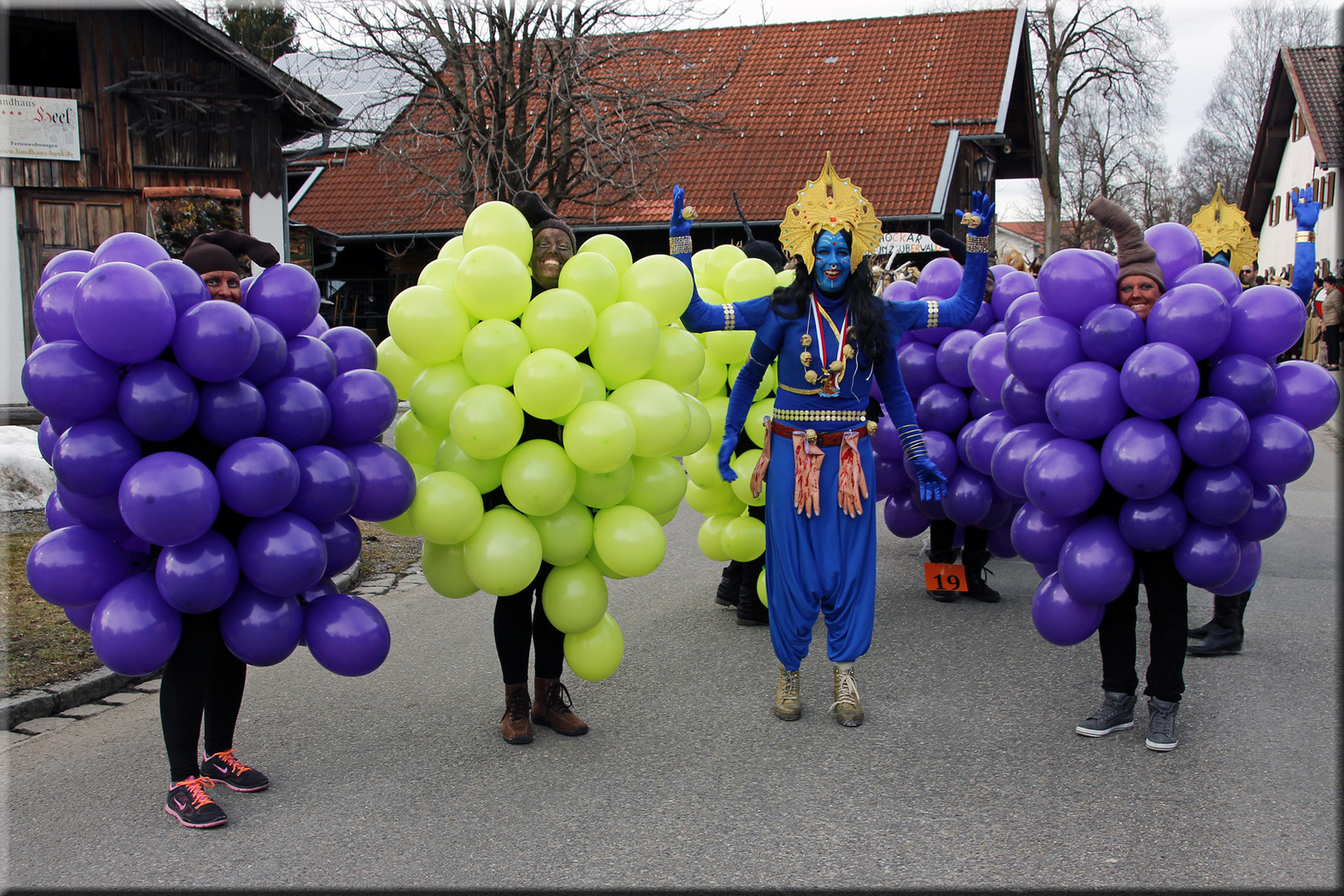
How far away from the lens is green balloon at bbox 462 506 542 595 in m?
3.83

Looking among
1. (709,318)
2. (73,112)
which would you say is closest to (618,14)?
(73,112)

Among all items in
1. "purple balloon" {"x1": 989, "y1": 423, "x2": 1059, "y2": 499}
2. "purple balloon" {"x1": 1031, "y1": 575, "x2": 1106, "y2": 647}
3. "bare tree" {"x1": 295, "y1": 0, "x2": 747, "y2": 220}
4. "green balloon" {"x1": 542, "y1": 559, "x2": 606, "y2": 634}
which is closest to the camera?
"green balloon" {"x1": 542, "y1": 559, "x2": 606, "y2": 634}

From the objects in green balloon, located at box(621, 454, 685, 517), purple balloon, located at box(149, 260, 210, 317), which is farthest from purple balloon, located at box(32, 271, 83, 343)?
green balloon, located at box(621, 454, 685, 517)

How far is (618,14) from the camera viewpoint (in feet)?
45.1

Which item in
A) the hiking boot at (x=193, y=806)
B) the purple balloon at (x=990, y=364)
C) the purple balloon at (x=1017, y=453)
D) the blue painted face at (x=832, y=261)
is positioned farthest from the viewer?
the purple balloon at (x=990, y=364)

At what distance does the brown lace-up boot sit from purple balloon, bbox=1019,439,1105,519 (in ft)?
6.93

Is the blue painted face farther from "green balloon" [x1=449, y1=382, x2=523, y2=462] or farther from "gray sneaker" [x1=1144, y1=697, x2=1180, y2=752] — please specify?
"gray sneaker" [x1=1144, y1=697, x2=1180, y2=752]

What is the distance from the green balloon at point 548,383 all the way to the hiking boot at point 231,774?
1.70m

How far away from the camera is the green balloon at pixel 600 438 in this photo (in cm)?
380

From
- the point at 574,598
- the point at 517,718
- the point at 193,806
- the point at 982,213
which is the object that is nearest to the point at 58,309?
the point at 193,806

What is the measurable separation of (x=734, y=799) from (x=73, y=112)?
47.8 ft

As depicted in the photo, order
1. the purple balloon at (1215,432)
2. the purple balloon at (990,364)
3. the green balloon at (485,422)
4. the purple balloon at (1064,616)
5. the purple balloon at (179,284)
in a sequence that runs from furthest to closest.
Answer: the purple balloon at (990,364)
the purple balloon at (1064,616)
the purple balloon at (1215,432)
the green balloon at (485,422)
the purple balloon at (179,284)

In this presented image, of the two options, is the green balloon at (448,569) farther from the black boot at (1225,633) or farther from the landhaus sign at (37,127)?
the landhaus sign at (37,127)

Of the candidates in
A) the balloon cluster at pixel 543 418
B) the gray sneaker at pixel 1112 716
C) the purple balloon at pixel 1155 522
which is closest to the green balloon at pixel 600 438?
the balloon cluster at pixel 543 418
